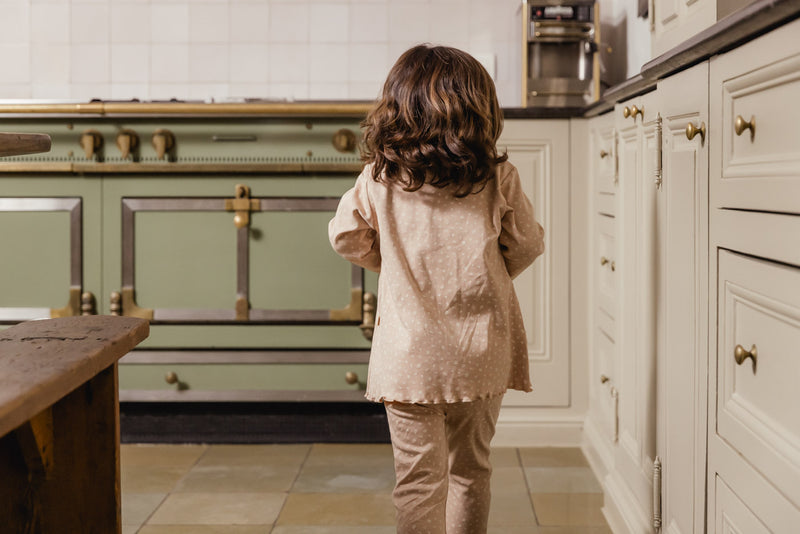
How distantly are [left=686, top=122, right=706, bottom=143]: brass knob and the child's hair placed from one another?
0.29 m

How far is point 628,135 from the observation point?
6.40 ft

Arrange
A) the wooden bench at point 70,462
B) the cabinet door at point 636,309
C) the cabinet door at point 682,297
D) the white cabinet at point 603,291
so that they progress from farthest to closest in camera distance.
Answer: the white cabinet at point 603,291 → the cabinet door at point 636,309 → the cabinet door at point 682,297 → the wooden bench at point 70,462

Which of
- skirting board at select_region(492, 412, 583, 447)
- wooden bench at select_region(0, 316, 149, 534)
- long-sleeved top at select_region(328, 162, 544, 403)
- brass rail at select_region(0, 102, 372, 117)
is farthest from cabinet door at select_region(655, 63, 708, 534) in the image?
brass rail at select_region(0, 102, 372, 117)

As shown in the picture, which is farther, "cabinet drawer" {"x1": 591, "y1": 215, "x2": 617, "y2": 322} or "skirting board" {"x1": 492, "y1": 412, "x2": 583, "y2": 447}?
"skirting board" {"x1": 492, "y1": 412, "x2": 583, "y2": 447}

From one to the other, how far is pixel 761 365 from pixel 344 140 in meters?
1.65

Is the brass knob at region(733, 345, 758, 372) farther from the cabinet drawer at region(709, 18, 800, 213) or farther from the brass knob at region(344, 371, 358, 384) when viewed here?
the brass knob at region(344, 371, 358, 384)

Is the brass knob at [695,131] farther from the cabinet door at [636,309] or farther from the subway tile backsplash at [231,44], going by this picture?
the subway tile backsplash at [231,44]

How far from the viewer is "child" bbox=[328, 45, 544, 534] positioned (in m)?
1.41

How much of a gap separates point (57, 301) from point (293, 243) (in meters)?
0.72

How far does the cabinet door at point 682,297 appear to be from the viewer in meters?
1.39

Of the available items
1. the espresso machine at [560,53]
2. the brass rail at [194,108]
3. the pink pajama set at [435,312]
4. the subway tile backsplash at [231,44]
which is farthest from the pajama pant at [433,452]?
the subway tile backsplash at [231,44]

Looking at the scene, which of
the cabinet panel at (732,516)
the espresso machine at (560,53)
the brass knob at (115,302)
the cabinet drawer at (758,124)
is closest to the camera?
the cabinet drawer at (758,124)

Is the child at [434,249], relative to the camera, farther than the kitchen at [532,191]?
Yes

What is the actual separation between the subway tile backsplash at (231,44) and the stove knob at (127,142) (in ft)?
2.30
